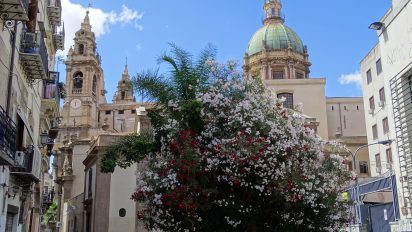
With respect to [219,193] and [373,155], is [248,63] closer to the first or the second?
[373,155]

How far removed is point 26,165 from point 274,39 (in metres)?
44.3

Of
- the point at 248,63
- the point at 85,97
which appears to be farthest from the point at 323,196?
the point at 85,97

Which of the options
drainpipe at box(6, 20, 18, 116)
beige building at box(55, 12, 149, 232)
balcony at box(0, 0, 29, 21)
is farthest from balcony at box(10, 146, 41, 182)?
balcony at box(0, 0, 29, 21)

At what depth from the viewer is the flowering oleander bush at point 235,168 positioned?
11.0 meters

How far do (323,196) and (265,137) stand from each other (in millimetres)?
2030

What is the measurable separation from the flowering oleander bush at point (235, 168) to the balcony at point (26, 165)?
2899 mm

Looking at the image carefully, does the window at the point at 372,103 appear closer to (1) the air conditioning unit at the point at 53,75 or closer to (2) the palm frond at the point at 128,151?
(1) the air conditioning unit at the point at 53,75

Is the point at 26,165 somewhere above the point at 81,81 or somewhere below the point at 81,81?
below

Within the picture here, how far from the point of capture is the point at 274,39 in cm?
5594

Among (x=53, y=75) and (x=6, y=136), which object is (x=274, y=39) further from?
(x=6, y=136)

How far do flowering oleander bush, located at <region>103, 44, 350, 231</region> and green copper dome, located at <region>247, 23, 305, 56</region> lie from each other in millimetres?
43719

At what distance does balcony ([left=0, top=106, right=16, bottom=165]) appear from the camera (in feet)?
35.3

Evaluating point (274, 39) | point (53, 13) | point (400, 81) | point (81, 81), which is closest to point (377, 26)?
point (400, 81)

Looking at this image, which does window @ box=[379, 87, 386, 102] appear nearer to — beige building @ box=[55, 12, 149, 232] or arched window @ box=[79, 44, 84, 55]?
beige building @ box=[55, 12, 149, 232]
